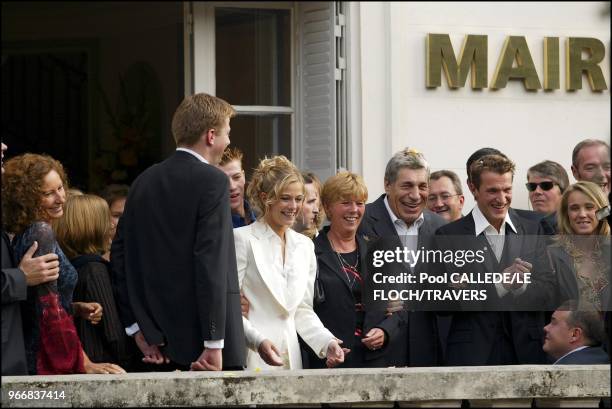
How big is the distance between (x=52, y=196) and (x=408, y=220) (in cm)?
185

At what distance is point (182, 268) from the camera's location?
471cm

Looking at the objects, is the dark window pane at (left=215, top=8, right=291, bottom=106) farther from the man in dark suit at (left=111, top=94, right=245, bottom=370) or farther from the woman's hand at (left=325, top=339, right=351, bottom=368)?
the man in dark suit at (left=111, top=94, right=245, bottom=370)

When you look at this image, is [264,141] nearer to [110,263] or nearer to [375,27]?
[375,27]

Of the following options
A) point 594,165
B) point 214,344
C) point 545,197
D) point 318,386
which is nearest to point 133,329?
point 214,344

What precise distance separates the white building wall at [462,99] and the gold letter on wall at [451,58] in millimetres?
60

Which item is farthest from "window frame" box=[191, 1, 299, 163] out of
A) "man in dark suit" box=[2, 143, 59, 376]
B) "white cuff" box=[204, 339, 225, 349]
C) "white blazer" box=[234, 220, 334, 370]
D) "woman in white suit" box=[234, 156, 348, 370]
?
"man in dark suit" box=[2, 143, 59, 376]

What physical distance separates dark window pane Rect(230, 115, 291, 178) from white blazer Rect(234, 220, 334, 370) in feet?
9.48

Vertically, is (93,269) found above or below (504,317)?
above

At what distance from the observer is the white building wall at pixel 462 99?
841 cm

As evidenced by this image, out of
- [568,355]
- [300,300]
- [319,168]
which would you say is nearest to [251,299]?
[300,300]

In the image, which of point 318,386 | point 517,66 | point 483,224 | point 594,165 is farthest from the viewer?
point 517,66

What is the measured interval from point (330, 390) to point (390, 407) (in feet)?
0.67

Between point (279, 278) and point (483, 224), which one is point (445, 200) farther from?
point (279, 278)

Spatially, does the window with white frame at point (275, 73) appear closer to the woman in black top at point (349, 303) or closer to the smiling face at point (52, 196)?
the woman in black top at point (349, 303)
